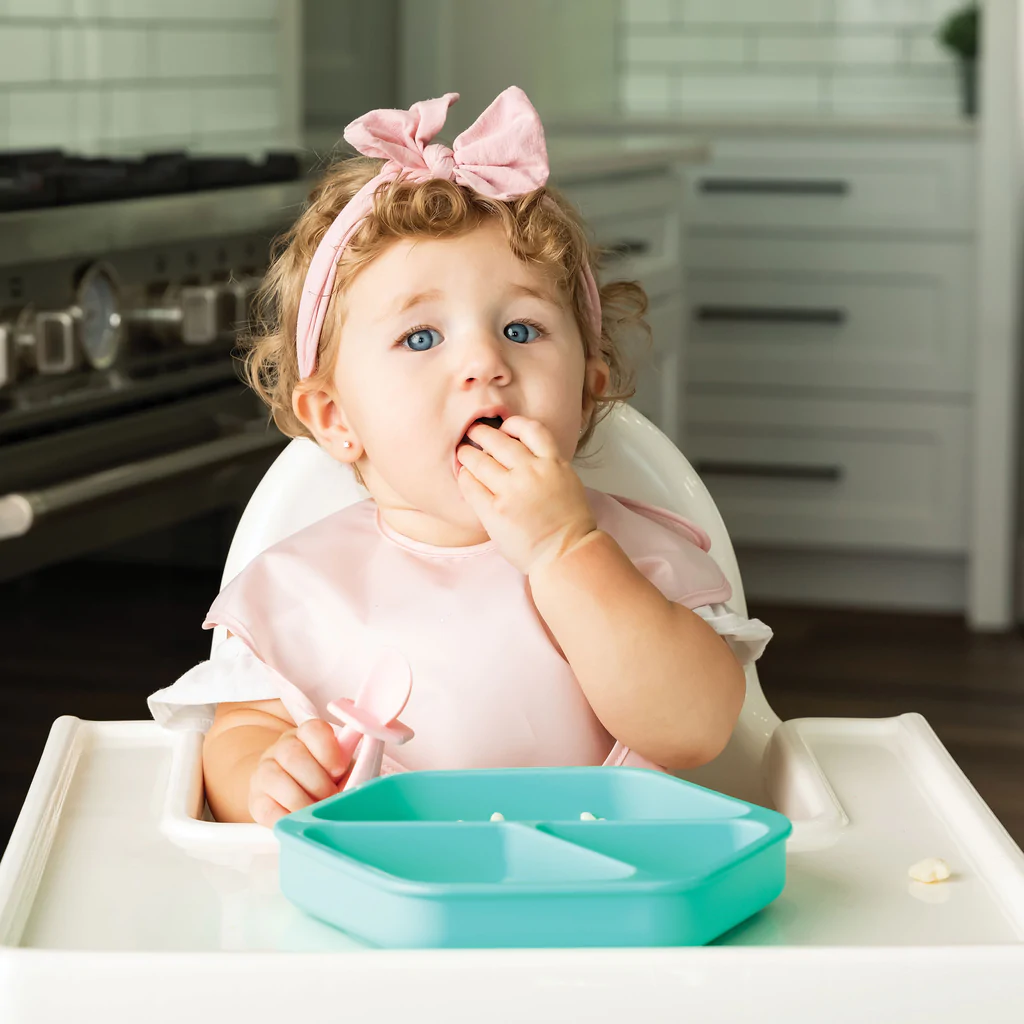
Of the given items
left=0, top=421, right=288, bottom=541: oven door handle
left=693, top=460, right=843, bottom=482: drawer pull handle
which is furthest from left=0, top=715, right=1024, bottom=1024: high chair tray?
left=693, top=460, right=843, bottom=482: drawer pull handle

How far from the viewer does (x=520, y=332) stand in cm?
83

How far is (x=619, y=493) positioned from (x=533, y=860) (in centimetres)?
51

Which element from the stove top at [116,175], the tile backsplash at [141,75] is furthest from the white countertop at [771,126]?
the stove top at [116,175]

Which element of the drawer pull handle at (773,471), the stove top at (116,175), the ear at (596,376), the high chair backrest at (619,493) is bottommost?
the drawer pull handle at (773,471)

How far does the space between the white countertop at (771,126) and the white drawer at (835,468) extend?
54 centimetres

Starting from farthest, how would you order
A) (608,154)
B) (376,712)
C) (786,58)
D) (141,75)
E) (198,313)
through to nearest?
(786,58) → (608,154) → (141,75) → (198,313) → (376,712)

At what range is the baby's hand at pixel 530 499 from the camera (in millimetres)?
749

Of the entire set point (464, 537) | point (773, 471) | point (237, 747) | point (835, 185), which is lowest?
point (773, 471)

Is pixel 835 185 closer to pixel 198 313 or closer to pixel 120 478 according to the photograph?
pixel 198 313

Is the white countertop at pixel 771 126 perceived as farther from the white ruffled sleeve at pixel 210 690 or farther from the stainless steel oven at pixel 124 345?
the white ruffled sleeve at pixel 210 690

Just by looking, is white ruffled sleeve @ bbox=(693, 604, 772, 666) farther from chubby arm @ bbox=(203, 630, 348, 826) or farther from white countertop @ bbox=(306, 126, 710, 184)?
white countertop @ bbox=(306, 126, 710, 184)

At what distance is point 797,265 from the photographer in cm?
311

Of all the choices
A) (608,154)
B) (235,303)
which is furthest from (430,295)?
(608,154)

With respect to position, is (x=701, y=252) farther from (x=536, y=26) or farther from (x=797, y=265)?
(x=536, y=26)
